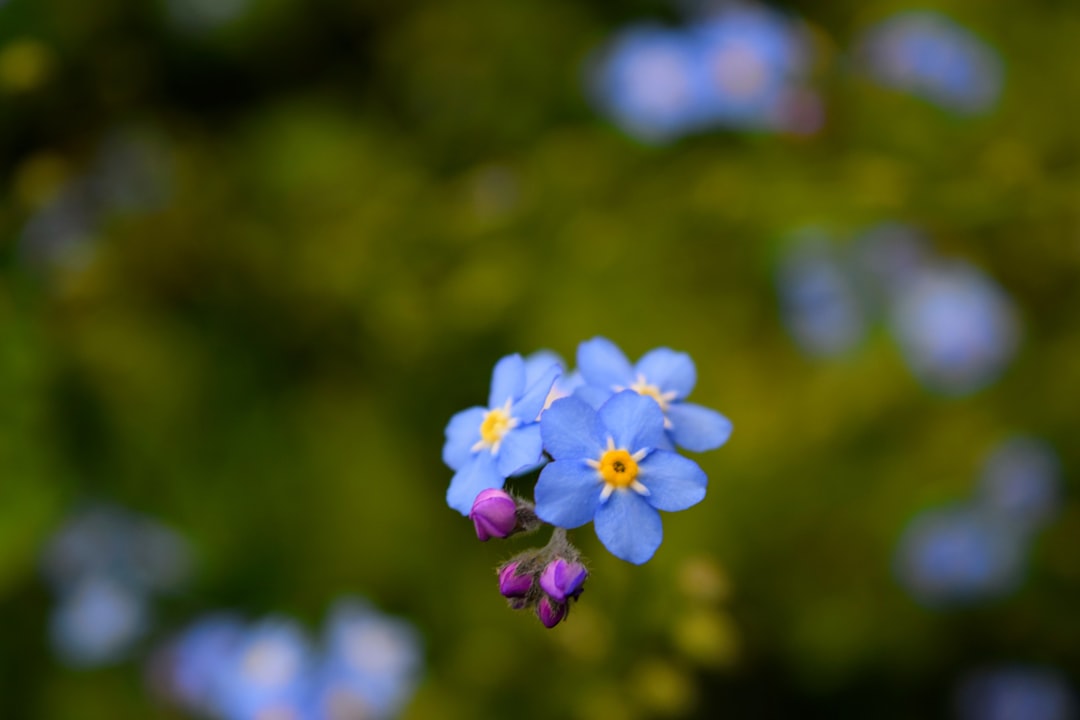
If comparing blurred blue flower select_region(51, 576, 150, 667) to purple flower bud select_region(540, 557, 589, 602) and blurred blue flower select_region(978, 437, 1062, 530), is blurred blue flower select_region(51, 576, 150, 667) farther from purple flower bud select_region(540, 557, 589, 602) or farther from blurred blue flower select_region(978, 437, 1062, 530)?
blurred blue flower select_region(978, 437, 1062, 530)

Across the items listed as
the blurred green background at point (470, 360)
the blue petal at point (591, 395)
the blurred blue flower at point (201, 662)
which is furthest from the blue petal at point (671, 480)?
the blurred blue flower at point (201, 662)

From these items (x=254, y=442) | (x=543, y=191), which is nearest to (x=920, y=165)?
(x=543, y=191)

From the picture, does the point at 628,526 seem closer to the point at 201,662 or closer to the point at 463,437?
the point at 463,437

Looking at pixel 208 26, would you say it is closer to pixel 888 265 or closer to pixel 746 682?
pixel 888 265

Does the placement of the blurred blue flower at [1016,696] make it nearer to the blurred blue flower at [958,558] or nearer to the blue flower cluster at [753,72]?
the blurred blue flower at [958,558]

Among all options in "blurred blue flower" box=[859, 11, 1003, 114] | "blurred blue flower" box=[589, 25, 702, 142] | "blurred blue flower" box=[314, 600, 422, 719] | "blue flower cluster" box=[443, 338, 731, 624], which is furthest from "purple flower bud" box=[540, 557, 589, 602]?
"blurred blue flower" box=[859, 11, 1003, 114]
